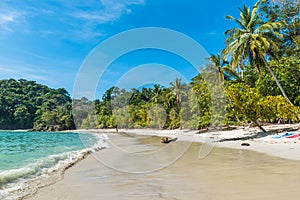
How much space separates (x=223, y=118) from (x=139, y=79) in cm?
1001

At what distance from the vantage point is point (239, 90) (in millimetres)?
18359

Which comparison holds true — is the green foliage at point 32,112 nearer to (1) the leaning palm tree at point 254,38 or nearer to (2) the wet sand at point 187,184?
(1) the leaning palm tree at point 254,38

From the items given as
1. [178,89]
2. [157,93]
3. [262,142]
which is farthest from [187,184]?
[157,93]

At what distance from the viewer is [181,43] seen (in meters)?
12.8

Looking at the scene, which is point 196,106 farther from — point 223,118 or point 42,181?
point 42,181

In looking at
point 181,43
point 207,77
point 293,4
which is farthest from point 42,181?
point 207,77

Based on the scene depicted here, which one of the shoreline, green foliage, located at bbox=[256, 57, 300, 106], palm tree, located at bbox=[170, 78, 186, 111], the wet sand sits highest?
palm tree, located at bbox=[170, 78, 186, 111]

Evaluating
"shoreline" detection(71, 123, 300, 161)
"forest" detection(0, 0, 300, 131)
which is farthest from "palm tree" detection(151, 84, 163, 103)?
"shoreline" detection(71, 123, 300, 161)

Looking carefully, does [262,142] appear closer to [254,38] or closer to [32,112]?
[254,38]

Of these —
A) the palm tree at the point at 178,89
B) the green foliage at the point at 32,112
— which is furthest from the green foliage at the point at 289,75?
the green foliage at the point at 32,112

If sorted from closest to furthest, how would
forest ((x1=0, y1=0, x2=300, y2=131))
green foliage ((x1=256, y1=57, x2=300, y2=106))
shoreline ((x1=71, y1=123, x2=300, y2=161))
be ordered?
shoreline ((x1=71, y1=123, x2=300, y2=161)) → forest ((x1=0, y1=0, x2=300, y2=131)) → green foliage ((x1=256, y1=57, x2=300, y2=106))

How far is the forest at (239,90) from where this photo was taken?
18250 millimetres

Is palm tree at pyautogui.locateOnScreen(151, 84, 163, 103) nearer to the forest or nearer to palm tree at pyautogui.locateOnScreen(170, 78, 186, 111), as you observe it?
the forest

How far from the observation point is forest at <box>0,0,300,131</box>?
18250mm
